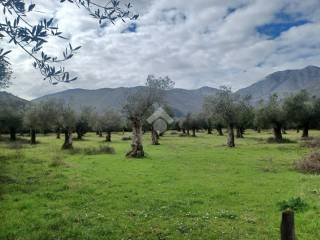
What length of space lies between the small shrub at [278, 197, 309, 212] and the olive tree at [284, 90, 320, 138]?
54898mm

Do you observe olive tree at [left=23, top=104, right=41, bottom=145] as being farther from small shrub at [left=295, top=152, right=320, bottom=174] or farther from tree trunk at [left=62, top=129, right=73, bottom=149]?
small shrub at [left=295, top=152, right=320, bottom=174]

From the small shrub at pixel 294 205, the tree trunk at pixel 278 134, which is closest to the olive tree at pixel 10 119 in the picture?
the tree trunk at pixel 278 134

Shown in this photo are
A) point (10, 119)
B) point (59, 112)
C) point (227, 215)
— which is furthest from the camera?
point (10, 119)

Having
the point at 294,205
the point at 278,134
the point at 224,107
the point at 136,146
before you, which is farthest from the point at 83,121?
the point at 294,205

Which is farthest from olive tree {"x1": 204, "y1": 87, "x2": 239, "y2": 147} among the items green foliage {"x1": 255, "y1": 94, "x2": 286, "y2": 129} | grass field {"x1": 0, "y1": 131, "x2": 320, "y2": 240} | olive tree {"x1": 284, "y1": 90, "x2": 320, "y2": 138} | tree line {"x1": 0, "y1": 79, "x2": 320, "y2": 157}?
grass field {"x1": 0, "y1": 131, "x2": 320, "y2": 240}

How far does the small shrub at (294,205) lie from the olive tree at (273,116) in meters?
51.7

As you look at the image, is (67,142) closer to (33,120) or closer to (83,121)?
(33,120)

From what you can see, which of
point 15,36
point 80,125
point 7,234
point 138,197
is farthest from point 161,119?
point 15,36

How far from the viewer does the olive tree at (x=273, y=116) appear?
6781cm

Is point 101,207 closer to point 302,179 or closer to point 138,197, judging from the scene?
point 138,197

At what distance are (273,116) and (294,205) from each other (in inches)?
2128

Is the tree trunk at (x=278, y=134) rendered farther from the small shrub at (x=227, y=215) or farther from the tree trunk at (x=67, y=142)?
the small shrub at (x=227, y=215)

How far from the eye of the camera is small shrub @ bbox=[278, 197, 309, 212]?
15712 mm

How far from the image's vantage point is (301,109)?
71.2 meters
